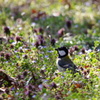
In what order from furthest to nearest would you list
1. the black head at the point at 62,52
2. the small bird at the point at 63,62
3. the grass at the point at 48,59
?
1. the black head at the point at 62,52
2. the small bird at the point at 63,62
3. the grass at the point at 48,59

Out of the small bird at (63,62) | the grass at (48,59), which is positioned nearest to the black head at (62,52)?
the small bird at (63,62)

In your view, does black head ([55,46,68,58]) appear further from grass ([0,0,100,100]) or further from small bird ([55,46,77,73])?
grass ([0,0,100,100])

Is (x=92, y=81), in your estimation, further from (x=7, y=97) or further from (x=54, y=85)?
(x=7, y=97)

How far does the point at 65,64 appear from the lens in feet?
20.2

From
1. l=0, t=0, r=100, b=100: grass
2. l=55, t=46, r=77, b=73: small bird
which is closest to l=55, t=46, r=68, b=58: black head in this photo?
l=55, t=46, r=77, b=73: small bird

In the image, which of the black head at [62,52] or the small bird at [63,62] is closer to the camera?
the small bird at [63,62]

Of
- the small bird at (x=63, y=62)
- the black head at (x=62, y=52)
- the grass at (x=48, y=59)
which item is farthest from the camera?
the black head at (x=62, y=52)

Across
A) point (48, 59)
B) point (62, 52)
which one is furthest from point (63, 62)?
point (48, 59)

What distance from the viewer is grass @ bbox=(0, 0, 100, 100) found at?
5.21 m

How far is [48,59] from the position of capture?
6469mm

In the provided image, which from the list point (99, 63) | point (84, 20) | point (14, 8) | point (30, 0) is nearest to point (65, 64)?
point (99, 63)

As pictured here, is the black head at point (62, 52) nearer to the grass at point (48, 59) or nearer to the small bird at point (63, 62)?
the small bird at point (63, 62)

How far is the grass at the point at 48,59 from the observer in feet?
17.1

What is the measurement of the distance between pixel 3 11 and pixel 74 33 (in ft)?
7.55
